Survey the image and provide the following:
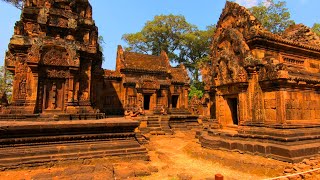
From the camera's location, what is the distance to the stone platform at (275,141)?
6.58 m

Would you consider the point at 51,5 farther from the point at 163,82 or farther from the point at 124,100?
the point at 163,82

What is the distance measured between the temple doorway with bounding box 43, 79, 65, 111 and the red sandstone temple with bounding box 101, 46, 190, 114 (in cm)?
849

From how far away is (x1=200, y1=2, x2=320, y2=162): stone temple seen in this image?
725 centimetres

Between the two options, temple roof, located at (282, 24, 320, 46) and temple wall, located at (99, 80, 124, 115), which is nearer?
temple roof, located at (282, 24, 320, 46)

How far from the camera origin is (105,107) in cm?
2034

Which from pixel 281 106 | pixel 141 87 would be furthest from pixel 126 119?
pixel 141 87

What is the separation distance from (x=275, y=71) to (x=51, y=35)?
412 inches

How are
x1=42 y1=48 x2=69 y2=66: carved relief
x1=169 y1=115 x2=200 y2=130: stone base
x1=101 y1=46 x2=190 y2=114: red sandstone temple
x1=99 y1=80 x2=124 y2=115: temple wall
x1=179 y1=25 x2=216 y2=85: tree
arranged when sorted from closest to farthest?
x1=42 y1=48 x2=69 y2=66: carved relief
x1=169 y1=115 x2=200 y2=130: stone base
x1=101 y1=46 x2=190 y2=114: red sandstone temple
x1=99 y1=80 x2=124 y2=115: temple wall
x1=179 y1=25 x2=216 y2=85: tree

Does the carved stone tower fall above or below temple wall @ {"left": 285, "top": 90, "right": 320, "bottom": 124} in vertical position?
above

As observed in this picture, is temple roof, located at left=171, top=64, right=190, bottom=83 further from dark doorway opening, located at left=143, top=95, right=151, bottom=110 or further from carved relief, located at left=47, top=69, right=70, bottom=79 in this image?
carved relief, located at left=47, top=69, right=70, bottom=79

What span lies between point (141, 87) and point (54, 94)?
35.2ft

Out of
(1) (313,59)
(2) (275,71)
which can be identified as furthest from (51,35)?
(1) (313,59)

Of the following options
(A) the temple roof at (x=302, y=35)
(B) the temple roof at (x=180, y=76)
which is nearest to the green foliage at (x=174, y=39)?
(B) the temple roof at (x=180, y=76)

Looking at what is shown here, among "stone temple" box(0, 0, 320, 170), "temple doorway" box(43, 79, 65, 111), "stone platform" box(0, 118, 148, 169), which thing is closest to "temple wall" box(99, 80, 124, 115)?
"stone temple" box(0, 0, 320, 170)
